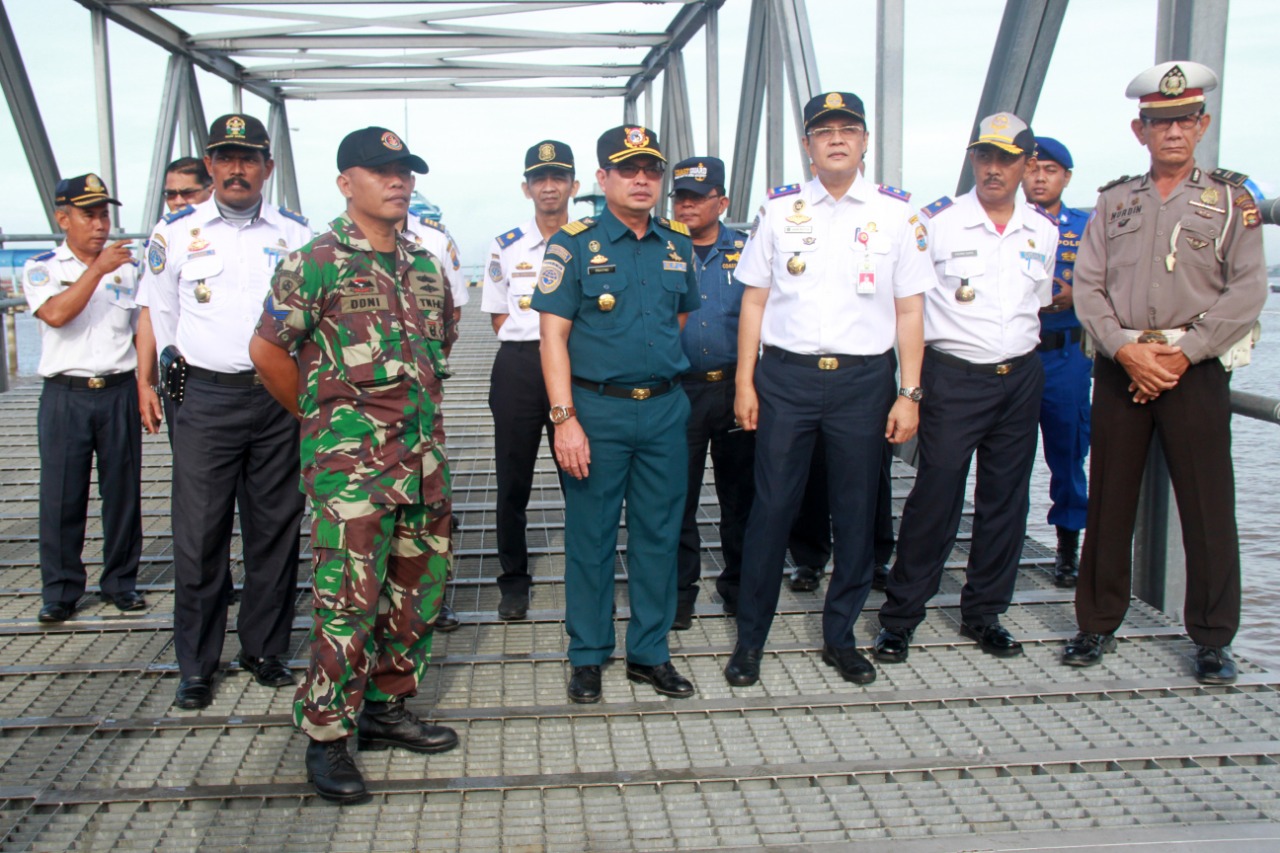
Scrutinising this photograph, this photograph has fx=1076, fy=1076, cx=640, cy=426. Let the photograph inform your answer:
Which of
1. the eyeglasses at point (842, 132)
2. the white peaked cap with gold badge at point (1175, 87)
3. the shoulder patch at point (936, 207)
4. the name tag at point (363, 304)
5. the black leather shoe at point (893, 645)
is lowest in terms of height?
the black leather shoe at point (893, 645)

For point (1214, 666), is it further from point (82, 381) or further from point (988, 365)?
point (82, 381)

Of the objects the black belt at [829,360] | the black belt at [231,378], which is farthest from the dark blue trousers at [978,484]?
the black belt at [231,378]

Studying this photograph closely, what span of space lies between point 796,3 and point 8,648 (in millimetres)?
4971

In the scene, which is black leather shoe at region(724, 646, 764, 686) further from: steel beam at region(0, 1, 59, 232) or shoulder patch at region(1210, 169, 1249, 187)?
steel beam at region(0, 1, 59, 232)

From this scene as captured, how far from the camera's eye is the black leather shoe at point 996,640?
3408mm

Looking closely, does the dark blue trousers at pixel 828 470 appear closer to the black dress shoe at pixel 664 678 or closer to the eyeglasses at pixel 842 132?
the black dress shoe at pixel 664 678

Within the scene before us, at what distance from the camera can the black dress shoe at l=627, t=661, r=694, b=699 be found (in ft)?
10.3

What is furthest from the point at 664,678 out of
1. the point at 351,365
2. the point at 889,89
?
the point at 889,89

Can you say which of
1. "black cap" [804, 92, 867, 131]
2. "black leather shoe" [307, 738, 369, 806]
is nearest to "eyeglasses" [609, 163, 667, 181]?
"black cap" [804, 92, 867, 131]

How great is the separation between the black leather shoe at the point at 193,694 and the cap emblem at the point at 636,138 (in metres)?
1.97

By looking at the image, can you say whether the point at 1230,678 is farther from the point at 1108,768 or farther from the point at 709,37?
the point at 709,37

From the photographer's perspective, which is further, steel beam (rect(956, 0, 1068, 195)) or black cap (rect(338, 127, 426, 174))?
steel beam (rect(956, 0, 1068, 195))

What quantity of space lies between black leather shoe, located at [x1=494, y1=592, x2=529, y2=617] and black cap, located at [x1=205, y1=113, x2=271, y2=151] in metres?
1.70

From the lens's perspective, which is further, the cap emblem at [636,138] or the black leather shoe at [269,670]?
the black leather shoe at [269,670]
